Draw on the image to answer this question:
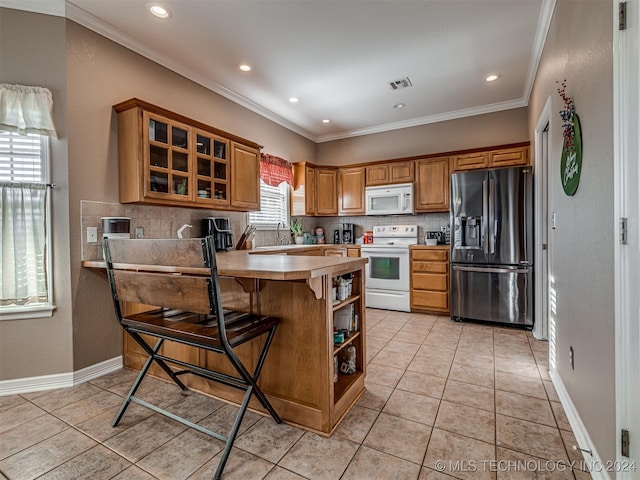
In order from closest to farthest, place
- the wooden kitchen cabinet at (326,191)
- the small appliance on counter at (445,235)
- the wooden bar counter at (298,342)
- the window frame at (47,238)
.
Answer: the wooden bar counter at (298,342) < the window frame at (47,238) < the small appliance on counter at (445,235) < the wooden kitchen cabinet at (326,191)

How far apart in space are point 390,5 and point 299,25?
757mm

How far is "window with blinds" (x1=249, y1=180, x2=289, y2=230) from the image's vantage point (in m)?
4.35

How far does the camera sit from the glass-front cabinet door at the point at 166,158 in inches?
102

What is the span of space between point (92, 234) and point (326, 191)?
3.46 m

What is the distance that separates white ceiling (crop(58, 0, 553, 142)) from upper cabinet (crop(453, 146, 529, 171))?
0.72 m

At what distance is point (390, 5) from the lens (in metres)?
2.36

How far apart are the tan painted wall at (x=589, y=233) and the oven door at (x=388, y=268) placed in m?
2.21

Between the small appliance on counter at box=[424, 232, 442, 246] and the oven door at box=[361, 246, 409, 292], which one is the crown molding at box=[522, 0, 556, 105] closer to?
the small appliance on counter at box=[424, 232, 442, 246]

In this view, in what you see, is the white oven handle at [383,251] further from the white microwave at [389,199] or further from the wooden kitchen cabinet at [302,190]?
the wooden kitchen cabinet at [302,190]

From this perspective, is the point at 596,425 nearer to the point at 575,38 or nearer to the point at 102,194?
the point at 575,38

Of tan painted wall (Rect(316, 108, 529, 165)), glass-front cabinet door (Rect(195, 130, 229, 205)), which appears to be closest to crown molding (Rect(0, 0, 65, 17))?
glass-front cabinet door (Rect(195, 130, 229, 205))

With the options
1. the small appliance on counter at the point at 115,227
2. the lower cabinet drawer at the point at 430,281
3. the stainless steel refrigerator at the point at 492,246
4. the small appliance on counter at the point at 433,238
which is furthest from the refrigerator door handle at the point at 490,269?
the small appliance on counter at the point at 115,227

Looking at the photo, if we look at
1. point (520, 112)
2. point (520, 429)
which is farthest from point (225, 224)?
point (520, 112)

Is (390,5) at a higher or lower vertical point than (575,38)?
higher
